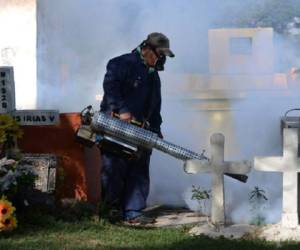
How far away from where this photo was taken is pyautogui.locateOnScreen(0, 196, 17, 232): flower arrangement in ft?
18.8

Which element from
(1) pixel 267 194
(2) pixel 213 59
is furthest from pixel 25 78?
(1) pixel 267 194

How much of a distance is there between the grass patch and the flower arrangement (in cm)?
7

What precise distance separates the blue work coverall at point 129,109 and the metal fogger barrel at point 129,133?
0.68ft

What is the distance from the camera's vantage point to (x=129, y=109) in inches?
263

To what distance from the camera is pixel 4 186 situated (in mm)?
5969

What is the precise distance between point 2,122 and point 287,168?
8.16 feet

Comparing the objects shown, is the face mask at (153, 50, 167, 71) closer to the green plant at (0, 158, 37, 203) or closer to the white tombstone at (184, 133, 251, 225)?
the white tombstone at (184, 133, 251, 225)

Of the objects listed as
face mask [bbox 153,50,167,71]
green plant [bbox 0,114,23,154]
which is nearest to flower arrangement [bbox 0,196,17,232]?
green plant [bbox 0,114,23,154]

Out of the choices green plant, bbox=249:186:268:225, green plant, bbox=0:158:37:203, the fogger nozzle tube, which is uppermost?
the fogger nozzle tube

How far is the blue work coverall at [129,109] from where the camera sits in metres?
6.64

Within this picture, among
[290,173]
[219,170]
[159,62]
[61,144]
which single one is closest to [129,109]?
[159,62]

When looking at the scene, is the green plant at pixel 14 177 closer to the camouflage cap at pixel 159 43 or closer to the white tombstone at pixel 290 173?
the camouflage cap at pixel 159 43

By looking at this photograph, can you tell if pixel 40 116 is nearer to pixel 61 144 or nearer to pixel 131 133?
pixel 61 144

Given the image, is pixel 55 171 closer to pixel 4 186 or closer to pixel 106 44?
pixel 4 186
